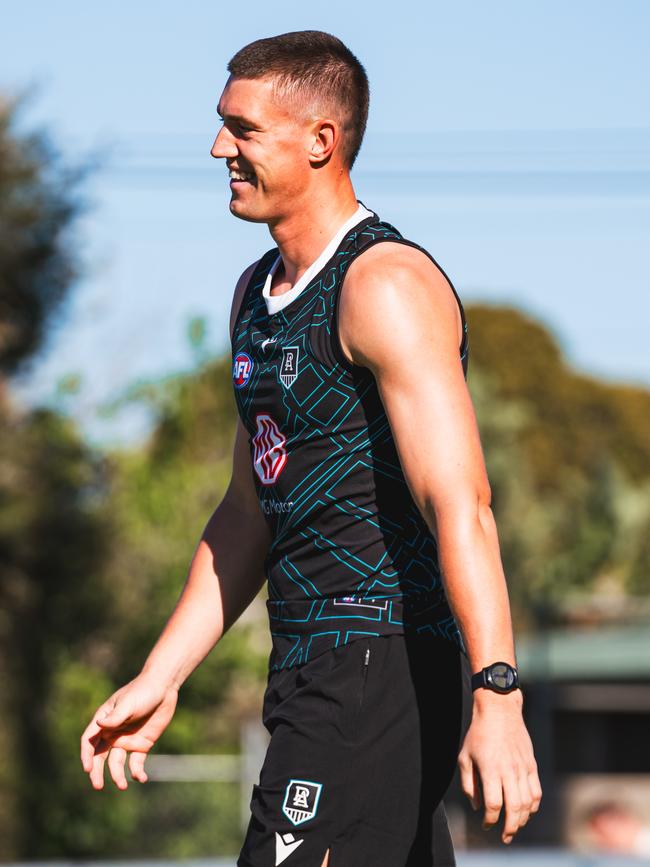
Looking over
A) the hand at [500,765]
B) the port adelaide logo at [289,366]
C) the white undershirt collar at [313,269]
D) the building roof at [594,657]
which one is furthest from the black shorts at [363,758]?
the building roof at [594,657]

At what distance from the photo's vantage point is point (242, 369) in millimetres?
3076

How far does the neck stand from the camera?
120 inches

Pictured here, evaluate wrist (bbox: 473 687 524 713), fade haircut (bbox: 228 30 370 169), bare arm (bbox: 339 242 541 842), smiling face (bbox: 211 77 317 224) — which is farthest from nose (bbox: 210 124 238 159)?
wrist (bbox: 473 687 524 713)

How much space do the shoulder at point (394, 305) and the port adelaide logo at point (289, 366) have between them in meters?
0.12

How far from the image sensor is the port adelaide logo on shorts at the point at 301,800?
2.70 m

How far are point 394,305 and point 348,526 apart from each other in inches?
17.9

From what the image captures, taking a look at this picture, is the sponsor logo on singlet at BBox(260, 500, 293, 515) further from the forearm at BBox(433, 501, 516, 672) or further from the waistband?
the forearm at BBox(433, 501, 516, 672)

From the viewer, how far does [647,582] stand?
37000 mm

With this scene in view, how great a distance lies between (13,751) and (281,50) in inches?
541

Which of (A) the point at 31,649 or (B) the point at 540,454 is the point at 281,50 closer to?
(A) the point at 31,649

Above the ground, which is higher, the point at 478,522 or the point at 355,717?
the point at 478,522

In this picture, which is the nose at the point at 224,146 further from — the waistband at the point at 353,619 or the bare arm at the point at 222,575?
the waistband at the point at 353,619

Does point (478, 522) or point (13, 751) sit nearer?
point (478, 522)

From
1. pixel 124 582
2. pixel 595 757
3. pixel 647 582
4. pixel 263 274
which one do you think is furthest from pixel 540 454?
pixel 263 274
